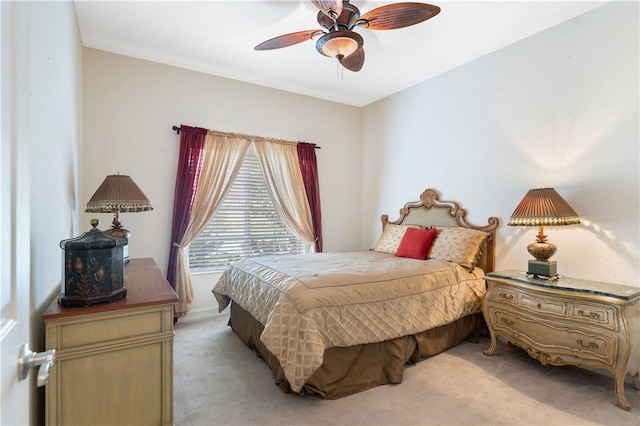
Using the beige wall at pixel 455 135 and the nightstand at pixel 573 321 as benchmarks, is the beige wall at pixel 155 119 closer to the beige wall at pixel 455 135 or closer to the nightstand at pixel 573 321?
the beige wall at pixel 455 135

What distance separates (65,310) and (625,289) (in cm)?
338

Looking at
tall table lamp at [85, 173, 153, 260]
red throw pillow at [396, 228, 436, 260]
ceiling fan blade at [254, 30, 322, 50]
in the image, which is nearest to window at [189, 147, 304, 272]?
tall table lamp at [85, 173, 153, 260]

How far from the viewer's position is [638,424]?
1.94 m

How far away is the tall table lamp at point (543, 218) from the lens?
8.29ft

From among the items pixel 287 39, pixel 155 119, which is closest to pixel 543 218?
pixel 287 39

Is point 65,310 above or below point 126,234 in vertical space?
below

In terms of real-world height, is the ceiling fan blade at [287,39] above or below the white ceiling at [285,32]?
below

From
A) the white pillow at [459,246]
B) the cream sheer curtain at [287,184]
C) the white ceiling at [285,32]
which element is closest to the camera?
the white ceiling at [285,32]

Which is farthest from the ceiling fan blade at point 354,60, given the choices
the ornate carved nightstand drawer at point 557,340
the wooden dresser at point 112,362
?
the ornate carved nightstand drawer at point 557,340

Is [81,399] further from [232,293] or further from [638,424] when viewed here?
[638,424]

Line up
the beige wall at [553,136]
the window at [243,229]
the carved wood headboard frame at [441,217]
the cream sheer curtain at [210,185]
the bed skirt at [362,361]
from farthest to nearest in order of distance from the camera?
the window at [243,229] < the cream sheer curtain at [210,185] < the carved wood headboard frame at [441,217] < the beige wall at [553,136] < the bed skirt at [362,361]

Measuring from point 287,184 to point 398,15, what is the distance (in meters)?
2.65

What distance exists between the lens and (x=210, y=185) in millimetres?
3895

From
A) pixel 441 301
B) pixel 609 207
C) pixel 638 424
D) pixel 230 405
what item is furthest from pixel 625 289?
pixel 230 405
